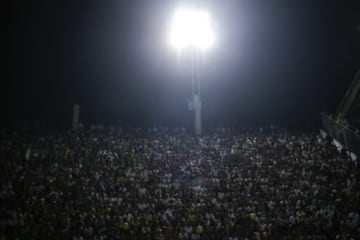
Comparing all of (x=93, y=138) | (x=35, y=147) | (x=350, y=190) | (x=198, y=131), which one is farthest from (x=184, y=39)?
(x=350, y=190)

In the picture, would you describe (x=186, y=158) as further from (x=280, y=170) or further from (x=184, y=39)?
(x=184, y=39)

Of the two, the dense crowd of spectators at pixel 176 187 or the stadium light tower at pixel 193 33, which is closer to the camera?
the dense crowd of spectators at pixel 176 187

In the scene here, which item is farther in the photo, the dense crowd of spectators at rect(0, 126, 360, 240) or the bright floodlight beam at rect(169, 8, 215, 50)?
the bright floodlight beam at rect(169, 8, 215, 50)

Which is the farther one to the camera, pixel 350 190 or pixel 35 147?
pixel 35 147

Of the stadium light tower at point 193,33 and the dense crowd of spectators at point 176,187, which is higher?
the stadium light tower at point 193,33

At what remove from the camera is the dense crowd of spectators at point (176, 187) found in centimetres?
1661

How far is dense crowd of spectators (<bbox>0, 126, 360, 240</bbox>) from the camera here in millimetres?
16609

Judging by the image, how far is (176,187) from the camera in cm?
2000

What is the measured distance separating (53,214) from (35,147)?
22.7 feet

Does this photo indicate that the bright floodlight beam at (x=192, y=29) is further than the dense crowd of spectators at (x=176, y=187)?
Yes

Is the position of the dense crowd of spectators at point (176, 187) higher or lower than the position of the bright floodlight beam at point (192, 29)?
lower

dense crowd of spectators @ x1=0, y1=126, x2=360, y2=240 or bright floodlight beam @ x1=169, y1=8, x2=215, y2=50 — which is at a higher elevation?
bright floodlight beam @ x1=169, y1=8, x2=215, y2=50

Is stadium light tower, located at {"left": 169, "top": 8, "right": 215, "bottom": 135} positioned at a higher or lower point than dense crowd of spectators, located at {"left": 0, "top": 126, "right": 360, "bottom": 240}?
higher

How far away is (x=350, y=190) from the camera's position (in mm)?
18703
